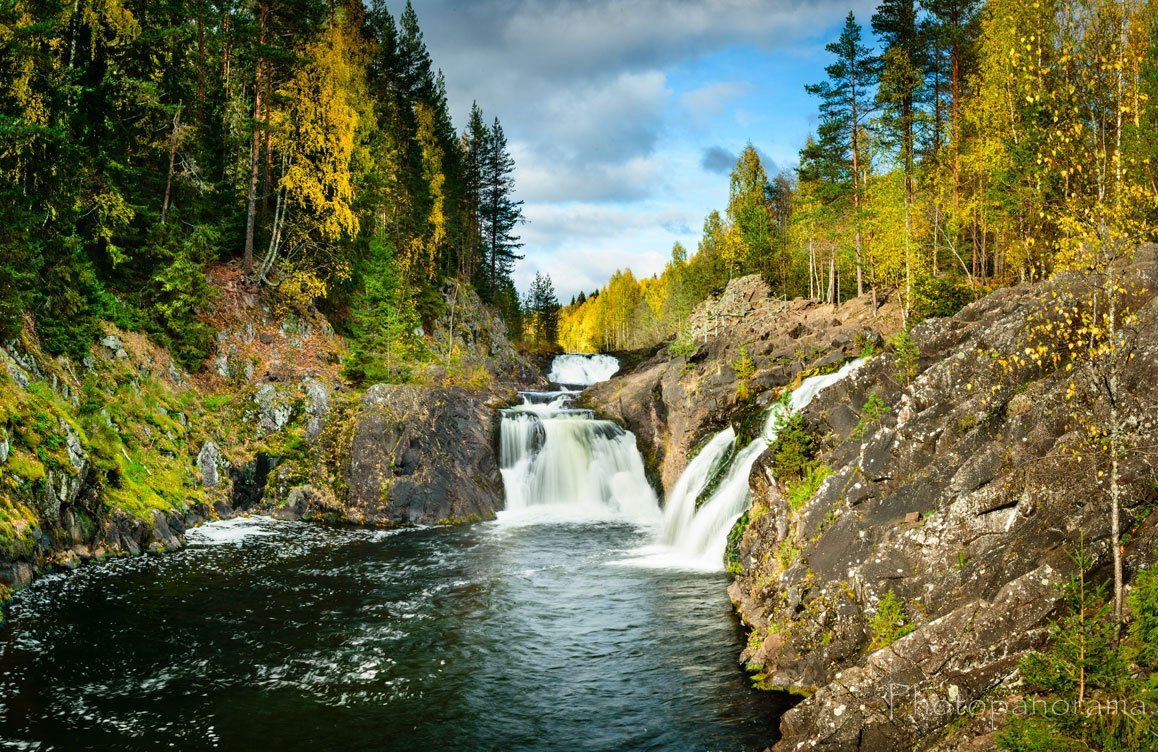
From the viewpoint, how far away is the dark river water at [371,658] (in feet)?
28.5

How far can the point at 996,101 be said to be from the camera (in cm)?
2469

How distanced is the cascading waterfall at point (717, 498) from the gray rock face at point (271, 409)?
14988 millimetres

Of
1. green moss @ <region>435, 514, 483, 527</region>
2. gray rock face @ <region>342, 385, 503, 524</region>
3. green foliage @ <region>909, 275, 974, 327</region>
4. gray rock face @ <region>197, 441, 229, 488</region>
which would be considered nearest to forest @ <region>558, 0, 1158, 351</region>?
green foliage @ <region>909, 275, 974, 327</region>

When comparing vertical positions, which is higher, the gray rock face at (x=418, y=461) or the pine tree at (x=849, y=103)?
the pine tree at (x=849, y=103)

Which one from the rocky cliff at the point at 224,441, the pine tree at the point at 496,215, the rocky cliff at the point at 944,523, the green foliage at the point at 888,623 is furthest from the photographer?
the pine tree at the point at 496,215

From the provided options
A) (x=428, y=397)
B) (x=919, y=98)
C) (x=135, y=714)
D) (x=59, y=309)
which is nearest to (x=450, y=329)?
(x=428, y=397)

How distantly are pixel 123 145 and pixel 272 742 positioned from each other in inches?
948

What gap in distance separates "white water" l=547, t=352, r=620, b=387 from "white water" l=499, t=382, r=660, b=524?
27.4m

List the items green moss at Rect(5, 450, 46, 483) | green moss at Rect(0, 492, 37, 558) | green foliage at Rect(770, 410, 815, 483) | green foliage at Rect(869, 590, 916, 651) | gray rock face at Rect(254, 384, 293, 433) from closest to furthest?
green foliage at Rect(869, 590, 916, 651) → green moss at Rect(0, 492, 37, 558) → green moss at Rect(5, 450, 46, 483) → green foliage at Rect(770, 410, 815, 483) → gray rock face at Rect(254, 384, 293, 433)

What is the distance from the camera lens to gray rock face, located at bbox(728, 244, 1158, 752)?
6.77 meters

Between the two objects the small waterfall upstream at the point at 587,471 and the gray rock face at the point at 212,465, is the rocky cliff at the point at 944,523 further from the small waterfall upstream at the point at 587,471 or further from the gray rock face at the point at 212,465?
the gray rock face at the point at 212,465

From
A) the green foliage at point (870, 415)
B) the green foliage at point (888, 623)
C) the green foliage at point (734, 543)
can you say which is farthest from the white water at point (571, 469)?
the green foliage at point (888, 623)

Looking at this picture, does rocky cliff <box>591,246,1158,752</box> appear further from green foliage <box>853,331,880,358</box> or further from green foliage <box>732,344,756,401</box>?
green foliage <box>732,344,756,401</box>

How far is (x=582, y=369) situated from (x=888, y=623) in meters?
51.7
